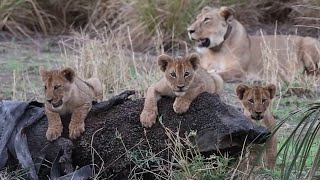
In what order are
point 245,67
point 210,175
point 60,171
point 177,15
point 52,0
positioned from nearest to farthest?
1. point 210,175
2. point 60,171
3. point 245,67
4. point 177,15
5. point 52,0

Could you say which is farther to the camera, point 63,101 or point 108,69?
point 108,69

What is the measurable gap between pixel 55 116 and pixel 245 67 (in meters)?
5.83

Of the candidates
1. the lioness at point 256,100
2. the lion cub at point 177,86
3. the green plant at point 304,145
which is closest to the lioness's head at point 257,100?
the lioness at point 256,100

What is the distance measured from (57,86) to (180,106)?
0.76 meters

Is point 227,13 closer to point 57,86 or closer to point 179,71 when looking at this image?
point 179,71

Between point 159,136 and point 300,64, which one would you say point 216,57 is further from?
point 159,136

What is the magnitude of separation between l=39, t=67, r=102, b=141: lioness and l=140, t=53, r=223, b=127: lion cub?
1.28 ft

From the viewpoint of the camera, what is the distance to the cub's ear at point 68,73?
5484mm

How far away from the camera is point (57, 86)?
5414mm

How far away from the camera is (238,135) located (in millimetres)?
5055

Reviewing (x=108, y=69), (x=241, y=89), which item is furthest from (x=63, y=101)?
(x=108, y=69)

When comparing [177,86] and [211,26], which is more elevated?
[177,86]

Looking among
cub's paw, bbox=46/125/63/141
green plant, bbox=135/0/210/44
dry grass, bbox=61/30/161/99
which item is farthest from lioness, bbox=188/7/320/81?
cub's paw, bbox=46/125/63/141

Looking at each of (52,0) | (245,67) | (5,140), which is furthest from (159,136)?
(52,0)
